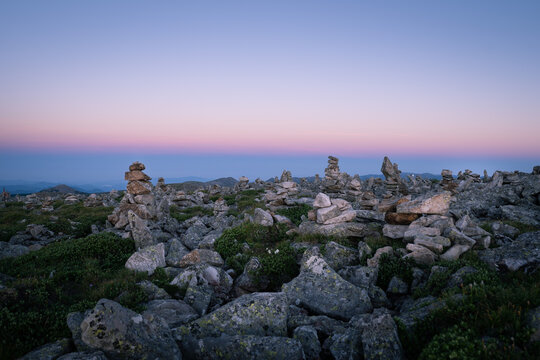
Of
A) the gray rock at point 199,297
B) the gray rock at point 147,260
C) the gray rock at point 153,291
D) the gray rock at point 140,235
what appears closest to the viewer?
the gray rock at point 199,297

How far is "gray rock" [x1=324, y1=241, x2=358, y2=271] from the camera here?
12.1 metres

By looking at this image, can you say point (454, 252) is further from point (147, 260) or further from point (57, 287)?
point (57, 287)

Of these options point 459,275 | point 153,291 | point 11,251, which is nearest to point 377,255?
point 459,275

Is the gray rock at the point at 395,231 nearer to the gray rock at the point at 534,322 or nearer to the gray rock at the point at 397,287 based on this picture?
the gray rock at the point at 397,287

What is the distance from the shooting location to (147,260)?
12648 mm

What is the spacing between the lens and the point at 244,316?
825 centimetres

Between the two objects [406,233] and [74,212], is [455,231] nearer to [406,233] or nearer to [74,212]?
[406,233]

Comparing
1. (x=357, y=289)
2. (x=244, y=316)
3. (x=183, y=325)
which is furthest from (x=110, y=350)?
(x=357, y=289)

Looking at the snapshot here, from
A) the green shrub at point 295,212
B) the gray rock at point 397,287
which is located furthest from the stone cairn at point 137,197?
the gray rock at point 397,287

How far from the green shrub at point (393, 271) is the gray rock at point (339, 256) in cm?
147

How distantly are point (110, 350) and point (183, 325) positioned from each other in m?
2.13

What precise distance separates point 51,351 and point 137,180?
19685mm

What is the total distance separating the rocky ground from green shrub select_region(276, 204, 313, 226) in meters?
3.37

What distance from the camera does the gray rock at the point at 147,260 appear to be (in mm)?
12320
